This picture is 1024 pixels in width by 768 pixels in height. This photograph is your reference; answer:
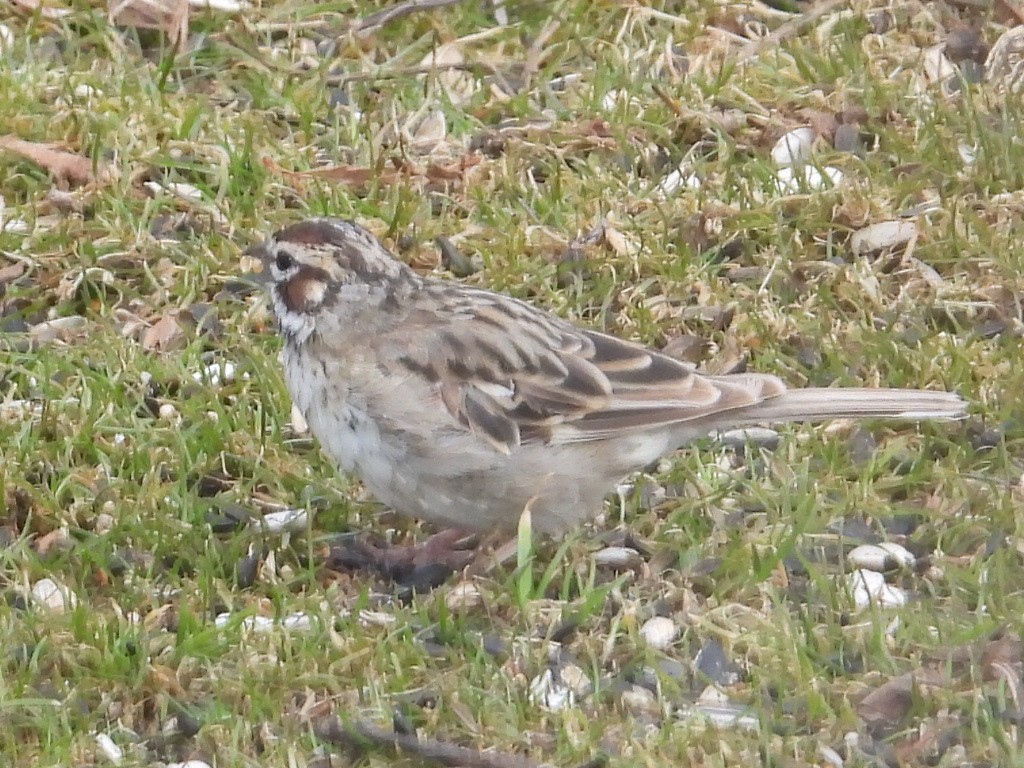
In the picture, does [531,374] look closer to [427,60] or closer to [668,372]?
[668,372]

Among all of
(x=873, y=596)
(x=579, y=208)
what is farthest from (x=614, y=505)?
(x=579, y=208)

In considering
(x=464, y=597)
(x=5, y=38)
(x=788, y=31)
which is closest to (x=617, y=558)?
(x=464, y=597)

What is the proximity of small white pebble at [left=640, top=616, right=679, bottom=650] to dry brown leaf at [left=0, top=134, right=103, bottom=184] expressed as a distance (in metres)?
3.09

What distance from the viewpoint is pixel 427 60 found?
7957 mm

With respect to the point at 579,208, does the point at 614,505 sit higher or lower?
lower

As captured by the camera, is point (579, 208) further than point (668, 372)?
Yes

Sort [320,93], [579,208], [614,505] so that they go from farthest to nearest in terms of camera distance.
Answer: [320,93]
[579,208]
[614,505]

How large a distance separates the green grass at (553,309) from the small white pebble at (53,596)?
50mm

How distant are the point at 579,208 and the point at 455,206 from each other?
1.54ft

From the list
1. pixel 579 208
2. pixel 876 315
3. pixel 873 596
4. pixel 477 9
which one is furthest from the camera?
pixel 477 9

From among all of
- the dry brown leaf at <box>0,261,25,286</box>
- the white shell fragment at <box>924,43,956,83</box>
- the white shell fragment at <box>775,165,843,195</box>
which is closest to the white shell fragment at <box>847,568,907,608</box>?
the white shell fragment at <box>775,165,843,195</box>

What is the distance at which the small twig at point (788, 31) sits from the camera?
25.7ft

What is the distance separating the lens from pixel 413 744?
458cm

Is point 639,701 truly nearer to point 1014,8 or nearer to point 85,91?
point 85,91
